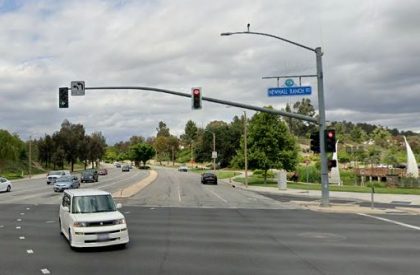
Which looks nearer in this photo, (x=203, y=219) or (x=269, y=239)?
(x=269, y=239)

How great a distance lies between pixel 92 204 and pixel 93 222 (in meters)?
1.24

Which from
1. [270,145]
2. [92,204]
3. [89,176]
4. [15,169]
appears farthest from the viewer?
[15,169]

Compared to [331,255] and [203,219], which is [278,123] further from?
[331,255]

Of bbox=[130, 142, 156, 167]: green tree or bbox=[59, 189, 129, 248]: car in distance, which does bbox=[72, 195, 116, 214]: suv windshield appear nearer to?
bbox=[59, 189, 129, 248]: car in distance

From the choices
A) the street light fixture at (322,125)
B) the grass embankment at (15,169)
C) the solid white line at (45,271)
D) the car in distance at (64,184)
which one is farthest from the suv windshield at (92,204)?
the grass embankment at (15,169)

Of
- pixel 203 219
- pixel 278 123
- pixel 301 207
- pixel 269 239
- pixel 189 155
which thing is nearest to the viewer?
pixel 269 239

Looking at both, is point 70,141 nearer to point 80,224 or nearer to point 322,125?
point 322,125

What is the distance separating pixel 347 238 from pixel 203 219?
7.03m

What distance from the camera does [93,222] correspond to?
520 inches

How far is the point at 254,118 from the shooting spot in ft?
192

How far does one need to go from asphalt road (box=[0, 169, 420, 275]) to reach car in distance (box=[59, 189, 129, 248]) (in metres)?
0.33


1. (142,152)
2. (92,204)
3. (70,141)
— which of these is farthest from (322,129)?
(142,152)

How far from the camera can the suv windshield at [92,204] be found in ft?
46.5

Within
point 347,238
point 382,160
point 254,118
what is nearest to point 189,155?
point 382,160
